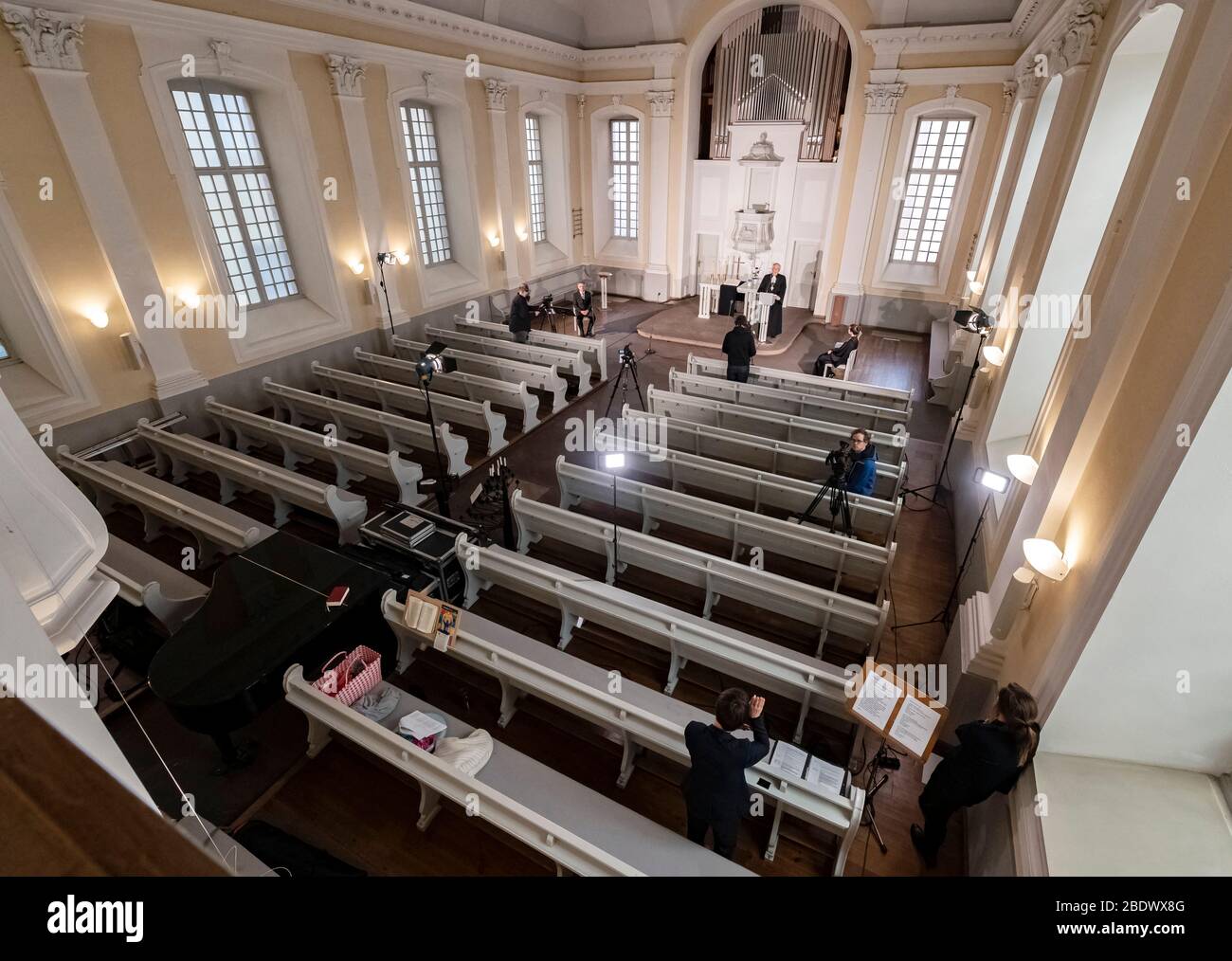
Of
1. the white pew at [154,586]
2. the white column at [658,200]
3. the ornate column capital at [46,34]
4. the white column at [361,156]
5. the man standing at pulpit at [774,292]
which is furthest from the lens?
the white column at [658,200]

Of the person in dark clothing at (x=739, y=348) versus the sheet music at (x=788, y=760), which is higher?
the person in dark clothing at (x=739, y=348)

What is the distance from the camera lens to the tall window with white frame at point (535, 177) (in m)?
13.8

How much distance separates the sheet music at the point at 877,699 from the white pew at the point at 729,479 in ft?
7.04

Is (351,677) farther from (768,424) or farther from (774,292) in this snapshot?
(774,292)

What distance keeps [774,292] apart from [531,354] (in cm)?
542

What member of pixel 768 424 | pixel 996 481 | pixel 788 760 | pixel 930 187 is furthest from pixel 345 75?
pixel 930 187

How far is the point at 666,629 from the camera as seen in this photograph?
4.14 metres

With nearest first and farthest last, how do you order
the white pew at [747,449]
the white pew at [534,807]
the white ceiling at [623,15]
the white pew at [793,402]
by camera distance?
1. the white pew at [534,807]
2. the white pew at [747,449]
3. the white pew at [793,402]
4. the white ceiling at [623,15]

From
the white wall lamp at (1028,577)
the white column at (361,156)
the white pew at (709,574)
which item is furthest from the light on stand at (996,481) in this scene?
the white column at (361,156)

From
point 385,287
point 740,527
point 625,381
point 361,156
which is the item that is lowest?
point 625,381

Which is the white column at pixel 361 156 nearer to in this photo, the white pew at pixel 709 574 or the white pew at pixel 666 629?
the white pew at pixel 709 574

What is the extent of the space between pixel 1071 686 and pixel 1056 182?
17.2 feet

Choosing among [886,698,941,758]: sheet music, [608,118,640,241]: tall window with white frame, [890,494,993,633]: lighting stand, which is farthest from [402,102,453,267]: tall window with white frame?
[886,698,941,758]: sheet music

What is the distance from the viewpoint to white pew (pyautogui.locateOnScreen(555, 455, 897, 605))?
4.80 m
